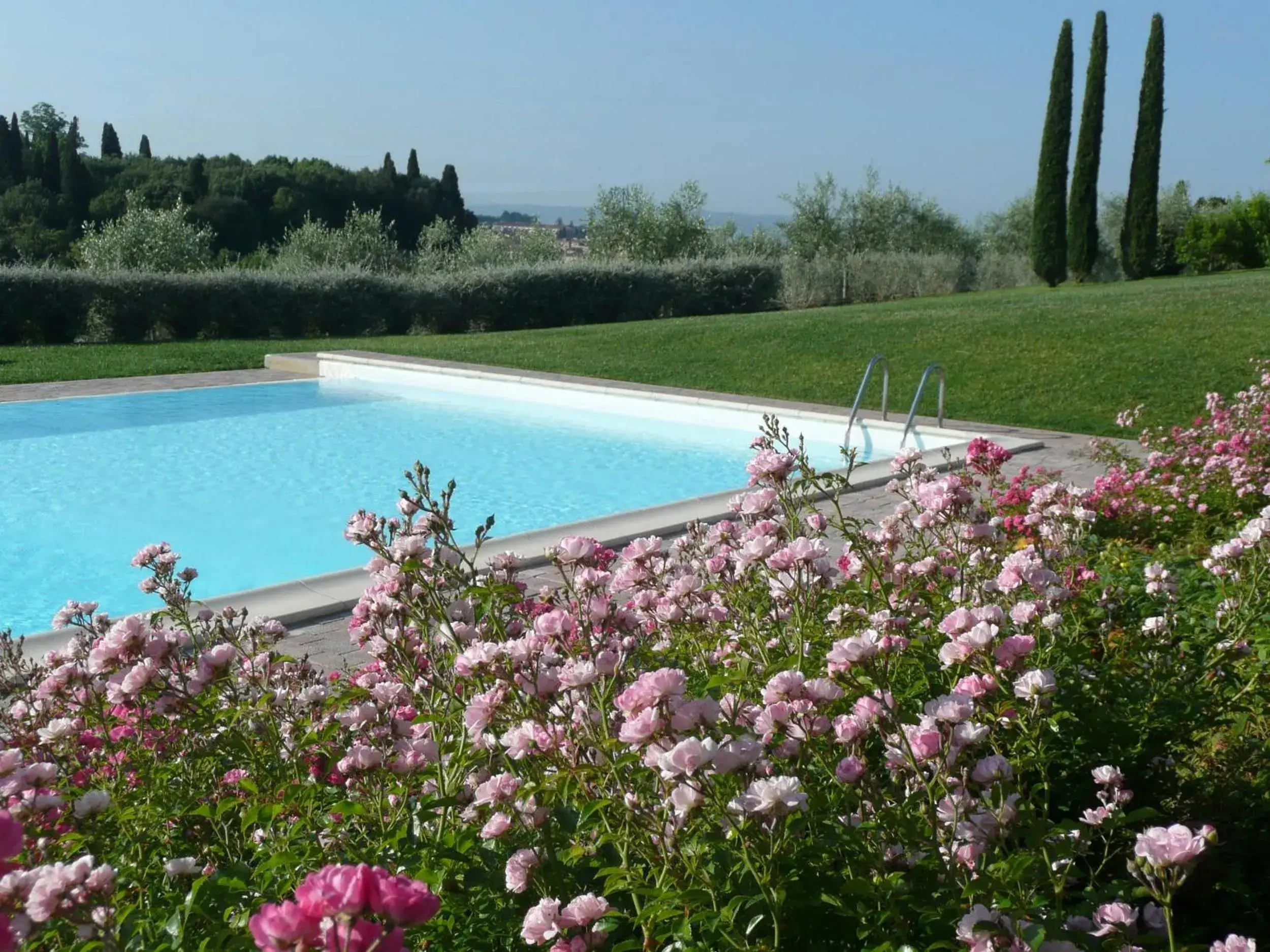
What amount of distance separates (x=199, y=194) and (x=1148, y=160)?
1521 inches

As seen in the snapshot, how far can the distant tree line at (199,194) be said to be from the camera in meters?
47.5

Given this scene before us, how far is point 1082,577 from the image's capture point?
3.40m

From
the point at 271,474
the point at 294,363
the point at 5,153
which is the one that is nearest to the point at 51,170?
the point at 5,153

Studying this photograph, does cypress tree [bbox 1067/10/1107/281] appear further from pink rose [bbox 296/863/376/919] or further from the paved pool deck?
pink rose [bbox 296/863/376/919]

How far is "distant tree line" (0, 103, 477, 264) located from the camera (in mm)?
47531

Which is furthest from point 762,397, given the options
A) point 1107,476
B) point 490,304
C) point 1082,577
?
point 490,304

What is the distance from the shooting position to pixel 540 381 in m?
13.9

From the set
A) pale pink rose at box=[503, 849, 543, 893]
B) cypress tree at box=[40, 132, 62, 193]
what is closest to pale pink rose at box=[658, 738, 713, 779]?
pale pink rose at box=[503, 849, 543, 893]

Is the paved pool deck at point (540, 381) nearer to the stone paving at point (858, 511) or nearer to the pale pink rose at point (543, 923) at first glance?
the stone paving at point (858, 511)

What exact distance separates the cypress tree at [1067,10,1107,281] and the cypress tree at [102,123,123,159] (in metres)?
53.4

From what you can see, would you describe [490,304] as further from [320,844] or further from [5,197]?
[5,197]

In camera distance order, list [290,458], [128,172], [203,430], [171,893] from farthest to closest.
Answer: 1. [128,172]
2. [203,430]
3. [290,458]
4. [171,893]

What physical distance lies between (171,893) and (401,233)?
188ft

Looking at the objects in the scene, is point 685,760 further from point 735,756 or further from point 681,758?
point 735,756
